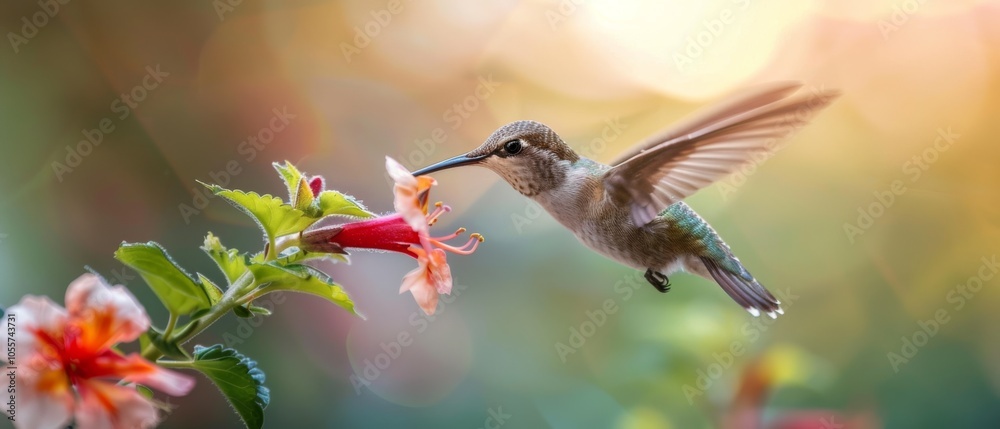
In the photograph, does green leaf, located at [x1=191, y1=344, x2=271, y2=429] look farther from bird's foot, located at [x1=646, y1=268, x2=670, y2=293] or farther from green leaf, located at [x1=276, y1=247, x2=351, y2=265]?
bird's foot, located at [x1=646, y1=268, x2=670, y2=293]

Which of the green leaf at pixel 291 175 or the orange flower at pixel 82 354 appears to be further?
the green leaf at pixel 291 175

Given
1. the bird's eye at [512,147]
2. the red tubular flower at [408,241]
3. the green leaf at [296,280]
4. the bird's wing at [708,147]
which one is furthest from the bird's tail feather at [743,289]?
the green leaf at [296,280]

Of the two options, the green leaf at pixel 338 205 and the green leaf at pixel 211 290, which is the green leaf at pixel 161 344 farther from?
the green leaf at pixel 338 205

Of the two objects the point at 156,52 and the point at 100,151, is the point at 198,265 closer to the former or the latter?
the point at 100,151

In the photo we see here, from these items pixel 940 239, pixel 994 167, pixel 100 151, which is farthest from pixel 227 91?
pixel 994 167

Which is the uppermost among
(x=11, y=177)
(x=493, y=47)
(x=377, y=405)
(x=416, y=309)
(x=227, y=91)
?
(x=493, y=47)

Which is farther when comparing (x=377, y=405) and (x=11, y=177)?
(x=377, y=405)

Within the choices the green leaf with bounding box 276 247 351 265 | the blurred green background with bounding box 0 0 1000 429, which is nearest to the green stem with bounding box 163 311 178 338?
the green leaf with bounding box 276 247 351 265
